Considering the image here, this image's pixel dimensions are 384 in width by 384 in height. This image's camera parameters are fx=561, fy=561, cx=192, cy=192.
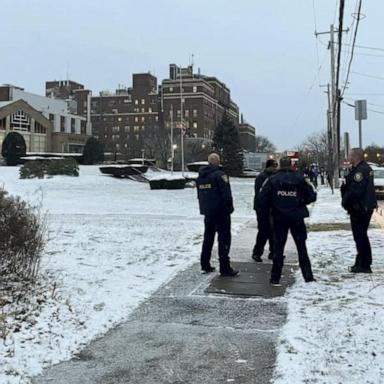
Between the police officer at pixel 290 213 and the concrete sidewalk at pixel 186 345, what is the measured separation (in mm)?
884

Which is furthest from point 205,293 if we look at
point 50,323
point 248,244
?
point 248,244

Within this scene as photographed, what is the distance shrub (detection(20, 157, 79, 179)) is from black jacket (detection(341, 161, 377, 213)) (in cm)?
3278

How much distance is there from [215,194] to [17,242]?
2747 millimetres

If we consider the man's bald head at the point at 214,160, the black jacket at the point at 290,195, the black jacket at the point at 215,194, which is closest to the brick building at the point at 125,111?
the man's bald head at the point at 214,160

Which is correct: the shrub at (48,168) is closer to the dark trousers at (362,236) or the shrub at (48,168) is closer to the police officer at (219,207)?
the police officer at (219,207)

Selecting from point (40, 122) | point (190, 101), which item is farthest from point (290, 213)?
point (190, 101)

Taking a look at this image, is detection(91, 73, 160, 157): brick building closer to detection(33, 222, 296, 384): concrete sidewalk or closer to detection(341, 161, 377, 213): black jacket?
detection(341, 161, 377, 213): black jacket

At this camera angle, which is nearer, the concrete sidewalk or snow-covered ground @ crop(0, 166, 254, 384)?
the concrete sidewalk

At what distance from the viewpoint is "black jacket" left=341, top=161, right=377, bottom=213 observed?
25.8ft

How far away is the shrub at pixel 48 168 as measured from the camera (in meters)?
38.6

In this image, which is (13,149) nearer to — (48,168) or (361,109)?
(48,168)

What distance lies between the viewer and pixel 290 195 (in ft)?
24.2

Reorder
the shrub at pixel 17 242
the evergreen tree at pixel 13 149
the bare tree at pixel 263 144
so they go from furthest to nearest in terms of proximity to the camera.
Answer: the bare tree at pixel 263 144
the evergreen tree at pixel 13 149
the shrub at pixel 17 242

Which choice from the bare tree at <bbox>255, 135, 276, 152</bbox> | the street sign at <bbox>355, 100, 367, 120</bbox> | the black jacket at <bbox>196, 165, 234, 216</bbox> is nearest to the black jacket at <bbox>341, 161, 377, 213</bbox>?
the black jacket at <bbox>196, 165, 234, 216</bbox>
